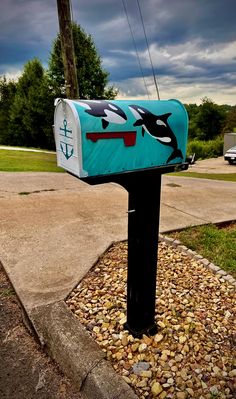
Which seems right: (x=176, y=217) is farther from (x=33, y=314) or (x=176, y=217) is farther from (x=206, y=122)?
(x=206, y=122)

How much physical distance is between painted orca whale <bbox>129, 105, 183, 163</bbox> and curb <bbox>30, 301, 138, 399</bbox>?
4.86 ft

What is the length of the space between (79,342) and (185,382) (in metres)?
0.79

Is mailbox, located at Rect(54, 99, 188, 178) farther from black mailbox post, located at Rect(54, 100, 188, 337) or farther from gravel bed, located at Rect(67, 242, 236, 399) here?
gravel bed, located at Rect(67, 242, 236, 399)

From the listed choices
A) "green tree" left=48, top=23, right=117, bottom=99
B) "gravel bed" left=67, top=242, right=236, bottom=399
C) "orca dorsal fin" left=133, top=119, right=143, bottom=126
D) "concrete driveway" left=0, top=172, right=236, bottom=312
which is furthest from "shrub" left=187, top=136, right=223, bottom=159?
"orca dorsal fin" left=133, top=119, right=143, bottom=126

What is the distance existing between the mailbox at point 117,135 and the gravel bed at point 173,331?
4.40ft

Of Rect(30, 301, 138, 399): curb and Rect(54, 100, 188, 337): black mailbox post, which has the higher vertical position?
Rect(54, 100, 188, 337): black mailbox post

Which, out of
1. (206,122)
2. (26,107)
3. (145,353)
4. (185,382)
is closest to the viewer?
(185,382)

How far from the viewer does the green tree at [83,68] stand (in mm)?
19875

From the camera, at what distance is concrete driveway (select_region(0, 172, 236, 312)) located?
3.18 m

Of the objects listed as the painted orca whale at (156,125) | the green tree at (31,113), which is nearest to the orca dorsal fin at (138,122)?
the painted orca whale at (156,125)

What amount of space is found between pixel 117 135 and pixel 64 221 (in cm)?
327

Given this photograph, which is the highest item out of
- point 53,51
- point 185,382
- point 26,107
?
point 53,51

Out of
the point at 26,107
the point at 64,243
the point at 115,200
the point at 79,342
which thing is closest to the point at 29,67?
the point at 26,107

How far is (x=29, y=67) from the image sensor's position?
29.1 m
